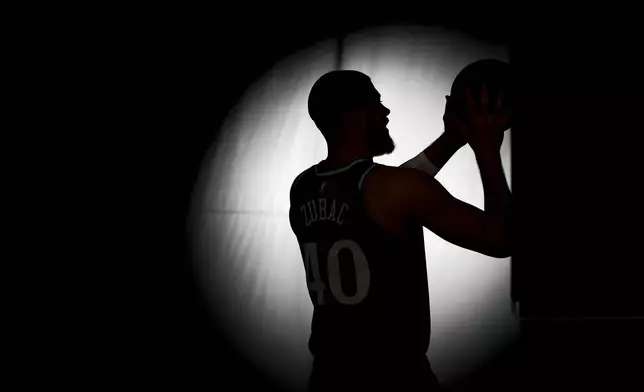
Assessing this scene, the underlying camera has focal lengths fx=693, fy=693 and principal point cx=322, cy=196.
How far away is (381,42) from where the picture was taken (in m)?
2.79

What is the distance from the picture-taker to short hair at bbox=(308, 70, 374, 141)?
1.36 meters

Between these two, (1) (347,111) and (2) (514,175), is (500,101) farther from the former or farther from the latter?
(2) (514,175)

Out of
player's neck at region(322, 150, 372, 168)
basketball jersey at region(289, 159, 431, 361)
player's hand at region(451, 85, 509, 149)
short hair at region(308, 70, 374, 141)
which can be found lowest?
basketball jersey at region(289, 159, 431, 361)

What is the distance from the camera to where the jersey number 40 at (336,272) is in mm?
1279

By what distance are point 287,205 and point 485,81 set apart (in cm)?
142

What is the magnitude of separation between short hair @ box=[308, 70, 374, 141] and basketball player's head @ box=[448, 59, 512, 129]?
264 mm

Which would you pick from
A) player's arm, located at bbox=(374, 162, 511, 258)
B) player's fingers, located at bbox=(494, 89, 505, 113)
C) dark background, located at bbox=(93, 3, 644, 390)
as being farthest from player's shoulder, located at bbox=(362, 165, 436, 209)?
dark background, located at bbox=(93, 3, 644, 390)

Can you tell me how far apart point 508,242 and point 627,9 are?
1797mm

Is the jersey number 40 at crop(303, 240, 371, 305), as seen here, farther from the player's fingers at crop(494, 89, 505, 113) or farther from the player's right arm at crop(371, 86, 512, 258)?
the player's fingers at crop(494, 89, 505, 113)

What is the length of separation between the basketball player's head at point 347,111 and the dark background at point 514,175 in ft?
4.27

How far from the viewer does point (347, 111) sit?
4.49 feet

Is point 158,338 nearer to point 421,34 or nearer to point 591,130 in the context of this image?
point 421,34

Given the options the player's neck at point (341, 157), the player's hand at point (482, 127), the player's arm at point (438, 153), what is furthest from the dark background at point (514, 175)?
the player's neck at point (341, 157)

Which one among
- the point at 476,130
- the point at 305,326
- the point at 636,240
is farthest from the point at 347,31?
the point at 476,130
